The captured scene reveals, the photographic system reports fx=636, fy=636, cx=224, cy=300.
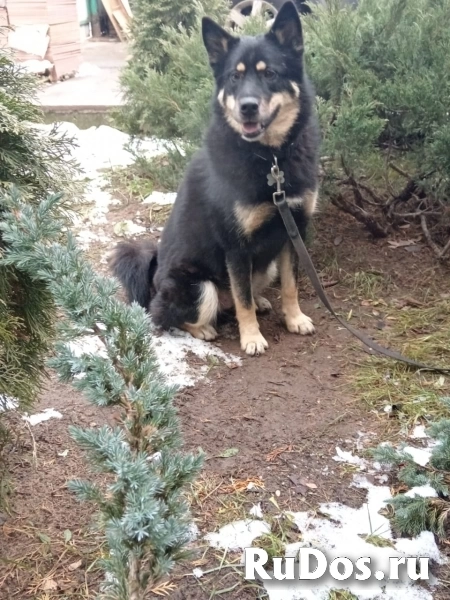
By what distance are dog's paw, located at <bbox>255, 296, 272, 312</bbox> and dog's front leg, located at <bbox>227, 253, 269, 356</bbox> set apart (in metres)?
0.46

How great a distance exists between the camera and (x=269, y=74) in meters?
3.24

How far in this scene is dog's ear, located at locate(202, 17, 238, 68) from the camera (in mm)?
3297

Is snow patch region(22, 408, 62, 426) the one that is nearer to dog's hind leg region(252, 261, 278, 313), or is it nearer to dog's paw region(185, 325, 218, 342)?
dog's paw region(185, 325, 218, 342)

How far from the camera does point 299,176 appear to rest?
3377 mm

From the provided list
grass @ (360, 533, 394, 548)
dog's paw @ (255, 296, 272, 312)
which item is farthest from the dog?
grass @ (360, 533, 394, 548)

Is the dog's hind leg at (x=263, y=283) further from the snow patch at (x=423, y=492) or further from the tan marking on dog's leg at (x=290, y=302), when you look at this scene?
the snow patch at (x=423, y=492)

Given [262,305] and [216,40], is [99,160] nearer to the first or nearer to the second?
[262,305]

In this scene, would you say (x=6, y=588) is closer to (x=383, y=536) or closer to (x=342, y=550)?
(x=342, y=550)

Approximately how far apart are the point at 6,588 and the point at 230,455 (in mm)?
1017

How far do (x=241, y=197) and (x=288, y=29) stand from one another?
881 millimetres

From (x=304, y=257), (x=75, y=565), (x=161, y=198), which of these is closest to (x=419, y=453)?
(x=304, y=257)

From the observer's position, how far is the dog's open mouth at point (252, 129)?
127 inches

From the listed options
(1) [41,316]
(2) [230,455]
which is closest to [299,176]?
(2) [230,455]

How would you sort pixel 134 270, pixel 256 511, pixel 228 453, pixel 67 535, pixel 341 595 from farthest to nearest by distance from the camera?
pixel 134 270 < pixel 228 453 < pixel 256 511 < pixel 67 535 < pixel 341 595
